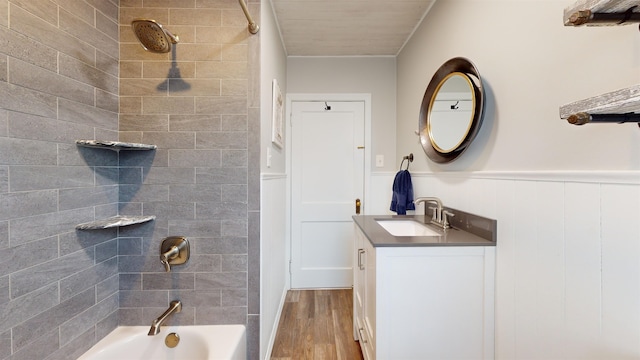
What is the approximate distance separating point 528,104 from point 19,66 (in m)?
1.94

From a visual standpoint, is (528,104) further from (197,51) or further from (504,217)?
(197,51)

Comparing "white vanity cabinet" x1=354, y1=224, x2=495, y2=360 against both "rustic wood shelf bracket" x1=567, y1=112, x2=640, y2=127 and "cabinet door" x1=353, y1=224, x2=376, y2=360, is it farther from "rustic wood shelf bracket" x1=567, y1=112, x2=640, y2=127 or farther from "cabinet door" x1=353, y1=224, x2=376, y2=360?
"rustic wood shelf bracket" x1=567, y1=112, x2=640, y2=127

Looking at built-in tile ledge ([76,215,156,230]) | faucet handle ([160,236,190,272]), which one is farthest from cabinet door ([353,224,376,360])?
built-in tile ledge ([76,215,156,230])

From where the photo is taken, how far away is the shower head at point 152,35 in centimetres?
112

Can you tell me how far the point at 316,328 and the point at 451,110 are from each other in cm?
181

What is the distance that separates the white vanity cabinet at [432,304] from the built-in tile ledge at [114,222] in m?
1.18

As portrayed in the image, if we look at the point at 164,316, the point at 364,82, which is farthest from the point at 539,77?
the point at 164,316

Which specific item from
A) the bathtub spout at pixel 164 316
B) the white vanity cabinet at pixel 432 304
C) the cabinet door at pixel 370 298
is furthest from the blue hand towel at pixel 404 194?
the bathtub spout at pixel 164 316

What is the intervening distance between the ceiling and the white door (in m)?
0.50

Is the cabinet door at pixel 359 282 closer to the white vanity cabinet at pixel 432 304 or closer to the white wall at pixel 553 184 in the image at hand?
the white vanity cabinet at pixel 432 304

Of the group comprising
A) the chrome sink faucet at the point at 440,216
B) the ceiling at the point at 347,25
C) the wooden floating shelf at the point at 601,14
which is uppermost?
the ceiling at the point at 347,25

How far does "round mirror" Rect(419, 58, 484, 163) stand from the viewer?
4.36 ft

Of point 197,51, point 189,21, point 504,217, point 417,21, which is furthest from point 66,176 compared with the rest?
point 417,21

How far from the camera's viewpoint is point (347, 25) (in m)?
2.05
